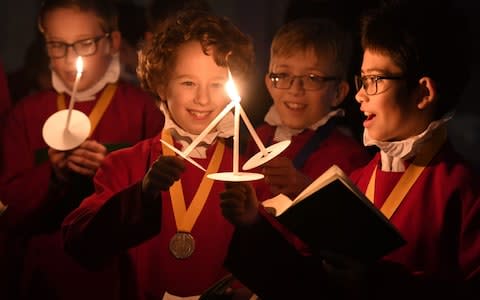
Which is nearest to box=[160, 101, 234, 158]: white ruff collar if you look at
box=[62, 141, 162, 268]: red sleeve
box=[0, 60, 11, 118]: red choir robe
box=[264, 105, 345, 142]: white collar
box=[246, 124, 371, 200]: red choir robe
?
box=[62, 141, 162, 268]: red sleeve

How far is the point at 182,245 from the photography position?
2910 mm

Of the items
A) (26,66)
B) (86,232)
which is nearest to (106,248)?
(86,232)

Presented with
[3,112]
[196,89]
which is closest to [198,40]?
[196,89]

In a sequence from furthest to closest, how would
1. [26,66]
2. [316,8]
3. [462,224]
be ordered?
[26,66] < [316,8] < [462,224]

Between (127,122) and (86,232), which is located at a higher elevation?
(127,122)

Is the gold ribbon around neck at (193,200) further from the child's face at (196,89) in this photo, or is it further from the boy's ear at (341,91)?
the boy's ear at (341,91)

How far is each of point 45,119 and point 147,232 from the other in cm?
100

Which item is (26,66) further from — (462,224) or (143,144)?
(462,224)

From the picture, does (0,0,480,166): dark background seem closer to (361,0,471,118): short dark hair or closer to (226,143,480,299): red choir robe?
(361,0,471,118): short dark hair

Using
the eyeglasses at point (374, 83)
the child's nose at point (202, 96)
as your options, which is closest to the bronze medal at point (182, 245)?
the child's nose at point (202, 96)

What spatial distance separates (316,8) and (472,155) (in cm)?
103

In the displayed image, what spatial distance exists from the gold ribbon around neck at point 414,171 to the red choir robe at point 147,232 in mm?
674

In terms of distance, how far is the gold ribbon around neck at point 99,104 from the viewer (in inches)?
135

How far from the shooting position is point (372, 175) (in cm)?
276
